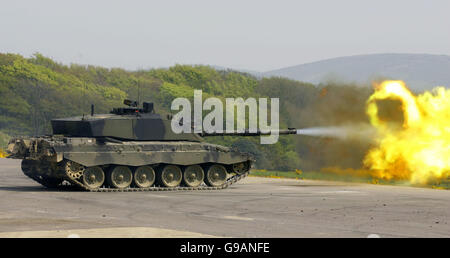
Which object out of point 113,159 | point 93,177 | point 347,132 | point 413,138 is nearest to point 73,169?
point 93,177

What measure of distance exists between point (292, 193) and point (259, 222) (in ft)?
33.3

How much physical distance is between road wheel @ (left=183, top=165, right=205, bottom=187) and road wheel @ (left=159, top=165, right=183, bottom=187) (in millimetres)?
214

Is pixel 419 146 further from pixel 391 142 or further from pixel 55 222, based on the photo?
pixel 55 222

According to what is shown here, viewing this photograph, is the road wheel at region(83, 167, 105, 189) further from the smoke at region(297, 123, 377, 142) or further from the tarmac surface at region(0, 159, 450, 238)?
the smoke at region(297, 123, 377, 142)

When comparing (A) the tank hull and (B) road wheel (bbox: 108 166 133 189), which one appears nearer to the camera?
(A) the tank hull

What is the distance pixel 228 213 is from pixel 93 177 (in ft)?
29.2

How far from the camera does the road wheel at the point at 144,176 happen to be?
29.9 m

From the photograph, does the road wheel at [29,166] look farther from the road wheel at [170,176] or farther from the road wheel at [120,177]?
the road wheel at [170,176]

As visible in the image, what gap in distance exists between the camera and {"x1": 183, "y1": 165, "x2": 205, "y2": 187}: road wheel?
31094 mm

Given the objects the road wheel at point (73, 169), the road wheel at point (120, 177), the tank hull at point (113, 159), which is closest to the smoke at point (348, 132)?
the tank hull at point (113, 159)
